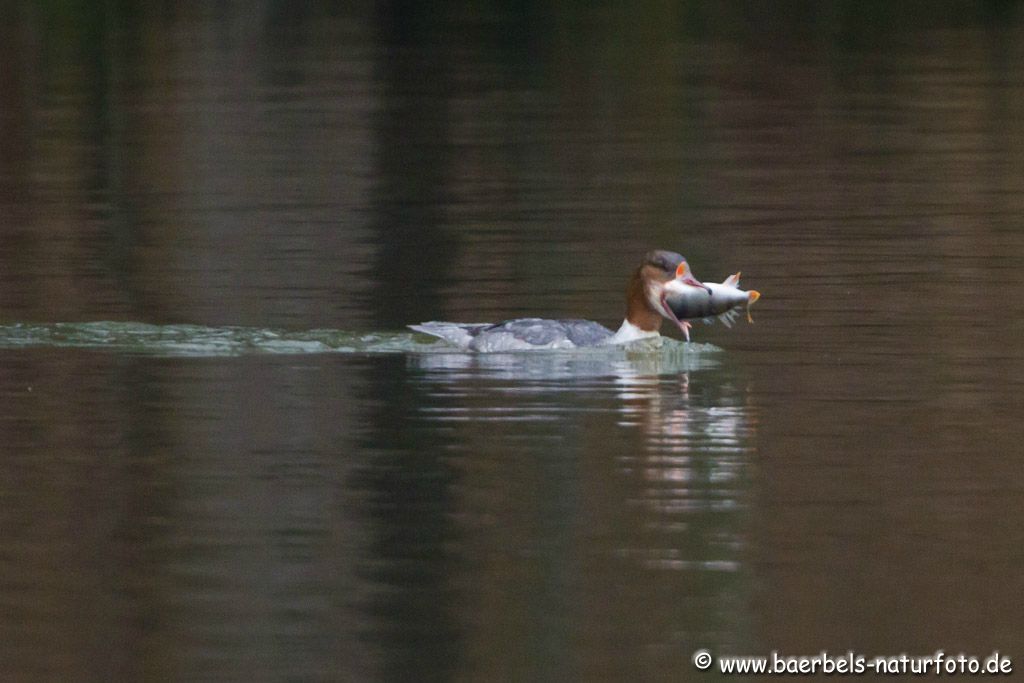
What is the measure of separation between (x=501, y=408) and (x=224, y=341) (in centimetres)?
296

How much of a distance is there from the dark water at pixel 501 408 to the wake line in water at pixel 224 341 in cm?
10

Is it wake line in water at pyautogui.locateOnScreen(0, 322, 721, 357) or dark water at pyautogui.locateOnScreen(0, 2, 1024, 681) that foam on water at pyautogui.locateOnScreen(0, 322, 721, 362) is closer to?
wake line in water at pyautogui.locateOnScreen(0, 322, 721, 357)

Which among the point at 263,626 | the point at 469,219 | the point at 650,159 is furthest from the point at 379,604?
the point at 650,159

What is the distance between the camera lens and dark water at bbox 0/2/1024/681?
31.3ft

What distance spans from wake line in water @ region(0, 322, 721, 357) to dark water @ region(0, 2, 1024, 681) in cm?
10

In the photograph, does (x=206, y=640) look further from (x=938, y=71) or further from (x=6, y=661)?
(x=938, y=71)

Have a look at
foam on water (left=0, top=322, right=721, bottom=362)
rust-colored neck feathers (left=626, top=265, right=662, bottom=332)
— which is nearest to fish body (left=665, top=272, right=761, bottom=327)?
rust-colored neck feathers (left=626, top=265, right=662, bottom=332)

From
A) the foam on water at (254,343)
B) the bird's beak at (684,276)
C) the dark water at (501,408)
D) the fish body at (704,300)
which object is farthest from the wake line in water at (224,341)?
the bird's beak at (684,276)

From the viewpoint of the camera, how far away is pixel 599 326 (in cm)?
1608

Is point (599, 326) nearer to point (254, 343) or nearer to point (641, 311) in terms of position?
point (641, 311)

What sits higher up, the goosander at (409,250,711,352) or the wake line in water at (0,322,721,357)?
the goosander at (409,250,711,352)

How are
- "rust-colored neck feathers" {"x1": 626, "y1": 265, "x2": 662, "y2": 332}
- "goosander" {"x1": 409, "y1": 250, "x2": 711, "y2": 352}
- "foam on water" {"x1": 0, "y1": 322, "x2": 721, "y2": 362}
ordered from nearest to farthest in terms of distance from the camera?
"goosander" {"x1": 409, "y1": 250, "x2": 711, "y2": 352} < "foam on water" {"x1": 0, "y1": 322, "x2": 721, "y2": 362} < "rust-colored neck feathers" {"x1": 626, "y1": 265, "x2": 662, "y2": 332}

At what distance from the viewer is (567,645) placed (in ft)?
30.1

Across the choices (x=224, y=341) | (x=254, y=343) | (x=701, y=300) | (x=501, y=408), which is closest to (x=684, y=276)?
(x=701, y=300)
